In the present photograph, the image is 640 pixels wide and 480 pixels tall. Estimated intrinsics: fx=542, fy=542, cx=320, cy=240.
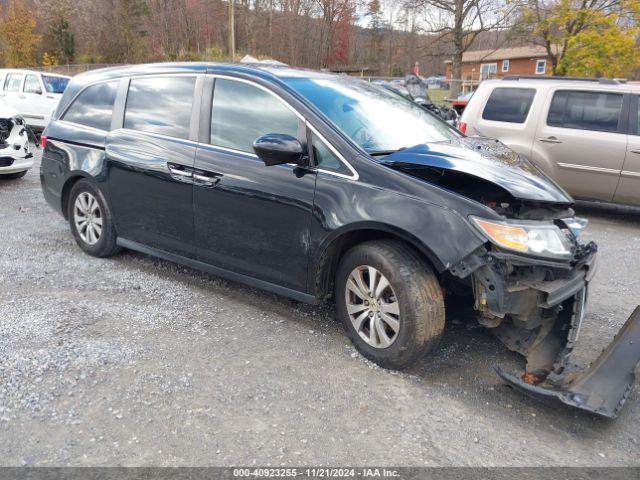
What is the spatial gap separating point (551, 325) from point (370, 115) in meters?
1.79

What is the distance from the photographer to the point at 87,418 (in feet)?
8.76

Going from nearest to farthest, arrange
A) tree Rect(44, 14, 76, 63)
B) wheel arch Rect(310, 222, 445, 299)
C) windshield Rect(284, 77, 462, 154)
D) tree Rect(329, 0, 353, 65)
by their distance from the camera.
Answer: wheel arch Rect(310, 222, 445, 299) → windshield Rect(284, 77, 462, 154) → tree Rect(44, 14, 76, 63) → tree Rect(329, 0, 353, 65)

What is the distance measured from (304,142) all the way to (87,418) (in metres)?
1.96

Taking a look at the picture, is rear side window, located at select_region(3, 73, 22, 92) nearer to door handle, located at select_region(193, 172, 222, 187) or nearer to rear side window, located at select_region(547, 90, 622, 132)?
door handle, located at select_region(193, 172, 222, 187)

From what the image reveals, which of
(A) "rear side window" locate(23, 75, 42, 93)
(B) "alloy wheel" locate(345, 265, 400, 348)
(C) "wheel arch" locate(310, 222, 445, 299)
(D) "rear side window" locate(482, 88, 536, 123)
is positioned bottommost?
(B) "alloy wheel" locate(345, 265, 400, 348)

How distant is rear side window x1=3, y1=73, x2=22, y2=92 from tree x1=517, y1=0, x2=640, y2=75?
17100mm

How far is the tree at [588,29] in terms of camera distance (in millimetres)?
17484

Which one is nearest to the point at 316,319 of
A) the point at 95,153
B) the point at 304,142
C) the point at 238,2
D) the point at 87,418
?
the point at 304,142

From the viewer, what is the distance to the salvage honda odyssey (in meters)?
2.87

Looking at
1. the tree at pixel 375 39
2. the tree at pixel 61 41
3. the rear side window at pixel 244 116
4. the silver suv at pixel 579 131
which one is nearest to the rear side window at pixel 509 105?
the silver suv at pixel 579 131

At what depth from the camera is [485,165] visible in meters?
3.24

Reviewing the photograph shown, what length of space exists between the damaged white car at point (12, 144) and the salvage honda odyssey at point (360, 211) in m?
4.38

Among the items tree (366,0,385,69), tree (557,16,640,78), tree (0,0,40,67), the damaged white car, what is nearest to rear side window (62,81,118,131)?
the damaged white car

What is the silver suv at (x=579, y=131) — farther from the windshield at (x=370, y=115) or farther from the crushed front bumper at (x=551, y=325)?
the crushed front bumper at (x=551, y=325)
